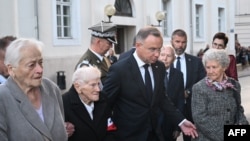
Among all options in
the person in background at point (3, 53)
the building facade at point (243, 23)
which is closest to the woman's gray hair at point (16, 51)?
the person in background at point (3, 53)

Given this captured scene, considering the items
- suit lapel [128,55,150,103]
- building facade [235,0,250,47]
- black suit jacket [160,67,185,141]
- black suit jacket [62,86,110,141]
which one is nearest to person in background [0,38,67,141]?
black suit jacket [62,86,110,141]

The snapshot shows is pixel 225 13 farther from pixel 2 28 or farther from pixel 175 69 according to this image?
pixel 175 69

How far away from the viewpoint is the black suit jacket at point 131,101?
454 centimetres

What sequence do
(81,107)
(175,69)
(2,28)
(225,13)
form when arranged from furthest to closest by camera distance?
(225,13) → (2,28) → (175,69) → (81,107)

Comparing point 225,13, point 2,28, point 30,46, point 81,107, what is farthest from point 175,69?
point 225,13

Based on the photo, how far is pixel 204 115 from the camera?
447 cm

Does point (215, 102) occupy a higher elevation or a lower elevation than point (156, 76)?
lower

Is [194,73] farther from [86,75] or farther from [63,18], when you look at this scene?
[63,18]

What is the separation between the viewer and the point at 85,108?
414cm

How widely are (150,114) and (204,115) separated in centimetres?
52

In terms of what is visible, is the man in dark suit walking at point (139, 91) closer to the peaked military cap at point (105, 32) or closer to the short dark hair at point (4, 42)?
the peaked military cap at point (105, 32)

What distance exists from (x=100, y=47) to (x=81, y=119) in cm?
146

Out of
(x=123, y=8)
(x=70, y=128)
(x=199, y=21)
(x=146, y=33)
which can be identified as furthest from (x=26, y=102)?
(x=199, y=21)

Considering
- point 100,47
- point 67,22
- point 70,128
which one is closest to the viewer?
point 70,128
